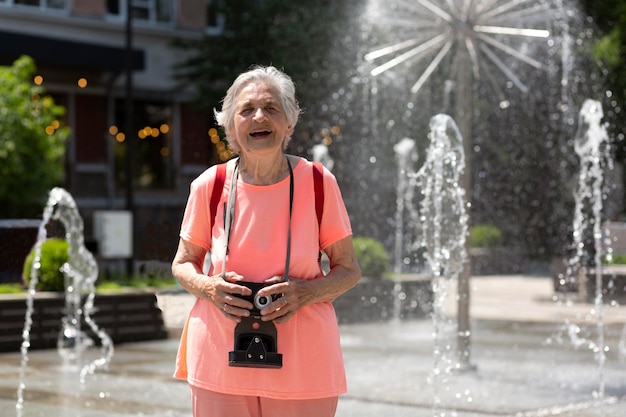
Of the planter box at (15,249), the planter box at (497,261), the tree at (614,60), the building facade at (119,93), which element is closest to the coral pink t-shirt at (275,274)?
the planter box at (15,249)

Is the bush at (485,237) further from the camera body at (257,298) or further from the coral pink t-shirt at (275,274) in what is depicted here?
the camera body at (257,298)

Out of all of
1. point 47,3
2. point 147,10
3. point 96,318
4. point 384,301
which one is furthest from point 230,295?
point 147,10

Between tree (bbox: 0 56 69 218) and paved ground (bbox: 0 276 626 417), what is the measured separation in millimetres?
9911

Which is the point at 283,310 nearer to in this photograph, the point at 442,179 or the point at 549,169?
the point at 442,179

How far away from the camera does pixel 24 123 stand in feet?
71.7

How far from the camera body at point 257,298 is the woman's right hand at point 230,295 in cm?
1

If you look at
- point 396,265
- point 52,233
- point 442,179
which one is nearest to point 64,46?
point 396,265

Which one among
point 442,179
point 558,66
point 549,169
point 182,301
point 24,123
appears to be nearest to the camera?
point 182,301

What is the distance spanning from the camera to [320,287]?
345cm

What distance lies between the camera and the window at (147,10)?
3244 cm

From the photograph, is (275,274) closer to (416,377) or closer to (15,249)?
(416,377)

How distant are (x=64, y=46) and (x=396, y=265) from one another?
9.71 m

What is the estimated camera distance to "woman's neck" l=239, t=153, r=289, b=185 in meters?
3.52

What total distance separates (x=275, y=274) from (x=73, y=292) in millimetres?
8733
